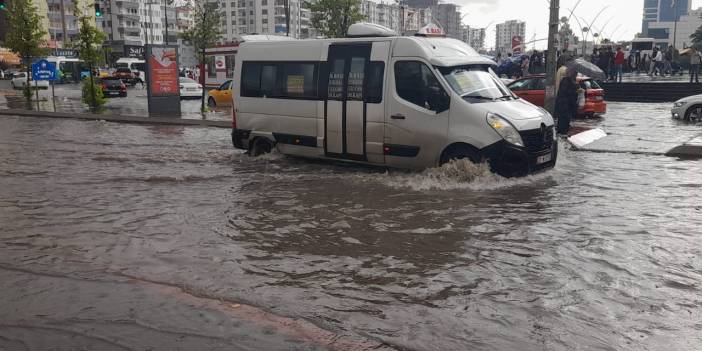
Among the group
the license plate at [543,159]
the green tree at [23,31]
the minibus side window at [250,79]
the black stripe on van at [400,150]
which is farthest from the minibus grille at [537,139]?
the green tree at [23,31]

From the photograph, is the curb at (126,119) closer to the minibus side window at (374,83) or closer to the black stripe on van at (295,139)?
the black stripe on van at (295,139)

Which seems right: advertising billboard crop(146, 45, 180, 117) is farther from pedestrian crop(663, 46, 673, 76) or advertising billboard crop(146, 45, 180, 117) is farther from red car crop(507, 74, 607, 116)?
pedestrian crop(663, 46, 673, 76)

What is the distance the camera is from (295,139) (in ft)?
37.5

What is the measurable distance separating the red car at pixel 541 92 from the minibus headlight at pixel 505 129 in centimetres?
1116

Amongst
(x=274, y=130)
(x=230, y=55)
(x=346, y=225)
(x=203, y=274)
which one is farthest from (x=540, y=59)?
(x=203, y=274)

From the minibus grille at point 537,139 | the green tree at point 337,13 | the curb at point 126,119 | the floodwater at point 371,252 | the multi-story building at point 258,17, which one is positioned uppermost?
the multi-story building at point 258,17

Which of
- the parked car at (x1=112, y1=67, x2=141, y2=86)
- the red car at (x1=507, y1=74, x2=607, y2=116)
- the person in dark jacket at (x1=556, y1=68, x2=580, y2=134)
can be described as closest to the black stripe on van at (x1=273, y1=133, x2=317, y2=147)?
the person in dark jacket at (x1=556, y1=68, x2=580, y2=134)

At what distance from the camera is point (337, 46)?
1077 cm

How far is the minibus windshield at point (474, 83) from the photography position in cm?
967

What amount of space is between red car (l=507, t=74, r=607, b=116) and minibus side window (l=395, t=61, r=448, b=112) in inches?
427

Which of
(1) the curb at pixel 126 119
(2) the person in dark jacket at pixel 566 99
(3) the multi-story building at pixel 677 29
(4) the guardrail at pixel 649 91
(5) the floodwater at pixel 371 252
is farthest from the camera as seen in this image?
(3) the multi-story building at pixel 677 29

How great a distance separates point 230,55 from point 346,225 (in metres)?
36.6

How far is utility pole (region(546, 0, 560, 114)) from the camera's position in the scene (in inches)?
594

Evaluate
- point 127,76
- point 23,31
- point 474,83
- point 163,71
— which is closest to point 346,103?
point 474,83
